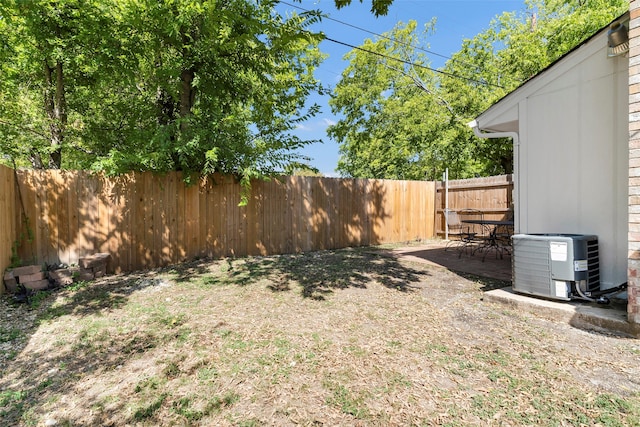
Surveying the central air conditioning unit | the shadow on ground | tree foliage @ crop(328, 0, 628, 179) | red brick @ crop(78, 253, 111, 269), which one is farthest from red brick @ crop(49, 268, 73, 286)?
tree foliage @ crop(328, 0, 628, 179)

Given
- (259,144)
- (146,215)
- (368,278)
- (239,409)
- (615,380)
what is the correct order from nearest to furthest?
(239,409)
(615,380)
(368,278)
(146,215)
(259,144)

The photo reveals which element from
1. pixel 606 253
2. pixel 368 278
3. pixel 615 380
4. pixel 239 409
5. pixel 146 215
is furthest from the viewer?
pixel 146 215

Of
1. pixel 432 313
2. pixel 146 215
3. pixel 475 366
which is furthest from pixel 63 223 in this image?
pixel 475 366

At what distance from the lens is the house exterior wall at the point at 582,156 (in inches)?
117

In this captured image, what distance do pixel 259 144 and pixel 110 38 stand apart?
2.76 m

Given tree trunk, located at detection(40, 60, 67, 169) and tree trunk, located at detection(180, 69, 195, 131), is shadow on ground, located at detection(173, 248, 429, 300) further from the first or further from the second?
tree trunk, located at detection(40, 60, 67, 169)

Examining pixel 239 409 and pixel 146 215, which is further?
pixel 146 215

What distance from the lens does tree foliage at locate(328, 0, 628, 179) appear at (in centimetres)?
1021

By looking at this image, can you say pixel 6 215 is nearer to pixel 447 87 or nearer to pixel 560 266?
pixel 560 266

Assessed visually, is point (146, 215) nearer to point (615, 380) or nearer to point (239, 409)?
point (239, 409)

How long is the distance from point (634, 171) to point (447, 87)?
11359 mm

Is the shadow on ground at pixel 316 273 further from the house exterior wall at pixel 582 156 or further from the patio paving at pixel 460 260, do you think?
the house exterior wall at pixel 582 156

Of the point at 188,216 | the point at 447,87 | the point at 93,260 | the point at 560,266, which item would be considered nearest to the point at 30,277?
the point at 93,260

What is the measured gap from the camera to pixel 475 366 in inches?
85.1
